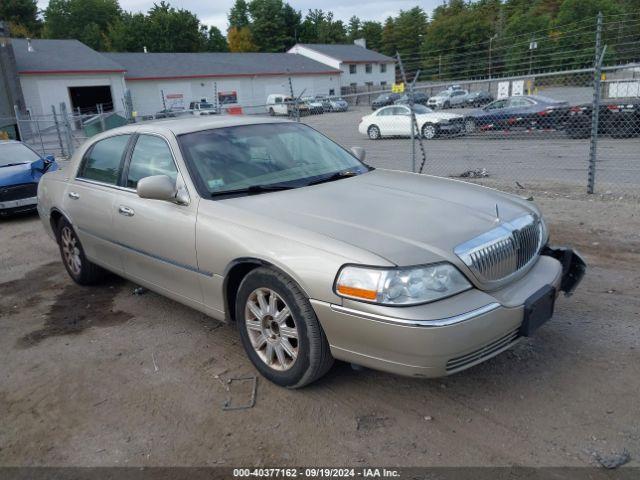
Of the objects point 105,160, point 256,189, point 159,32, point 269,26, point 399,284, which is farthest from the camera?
point 269,26

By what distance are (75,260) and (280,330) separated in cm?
313

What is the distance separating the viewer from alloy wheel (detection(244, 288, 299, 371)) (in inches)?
125

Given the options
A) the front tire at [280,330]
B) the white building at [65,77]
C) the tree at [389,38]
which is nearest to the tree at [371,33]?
the tree at [389,38]

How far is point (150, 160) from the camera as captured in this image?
4203 millimetres

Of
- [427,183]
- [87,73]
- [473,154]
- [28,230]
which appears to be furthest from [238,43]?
[427,183]

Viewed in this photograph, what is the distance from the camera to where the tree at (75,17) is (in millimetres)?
73025

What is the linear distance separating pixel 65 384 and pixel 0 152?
7801 millimetres

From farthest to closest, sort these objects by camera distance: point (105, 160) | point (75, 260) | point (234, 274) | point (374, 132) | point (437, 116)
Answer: point (374, 132)
point (437, 116)
point (75, 260)
point (105, 160)
point (234, 274)

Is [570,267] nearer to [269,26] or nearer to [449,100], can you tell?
[449,100]

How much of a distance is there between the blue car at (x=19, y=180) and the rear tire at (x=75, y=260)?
361cm

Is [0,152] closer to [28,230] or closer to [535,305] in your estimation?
[28,230]

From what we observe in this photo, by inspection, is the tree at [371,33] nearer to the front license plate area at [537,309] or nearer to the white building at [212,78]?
the white building at [212,78]

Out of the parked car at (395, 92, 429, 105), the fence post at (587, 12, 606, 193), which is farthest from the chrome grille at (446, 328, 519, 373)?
the parked car at (395, 92, 429, 105)

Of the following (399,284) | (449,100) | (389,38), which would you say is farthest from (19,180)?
(389,38)
